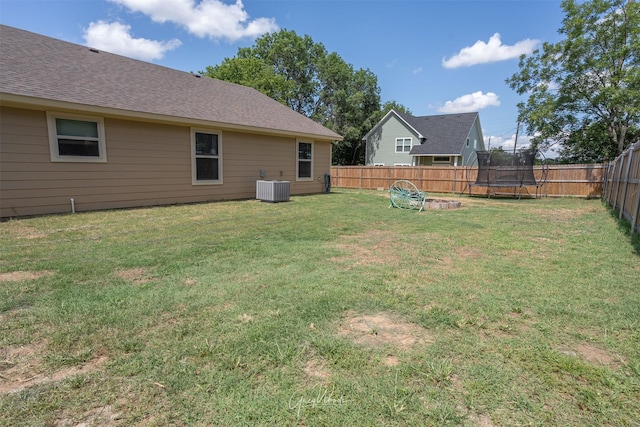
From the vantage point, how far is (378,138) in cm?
2703

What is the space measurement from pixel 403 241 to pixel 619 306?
8.55 feet

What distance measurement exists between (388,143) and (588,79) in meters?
13.5

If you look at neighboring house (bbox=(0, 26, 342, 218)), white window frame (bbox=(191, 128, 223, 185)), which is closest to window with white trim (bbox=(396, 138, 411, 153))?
neighboring house (bbox=(0, 26, 342, 218))

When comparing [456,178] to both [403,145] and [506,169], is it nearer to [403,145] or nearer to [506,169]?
[506,169]

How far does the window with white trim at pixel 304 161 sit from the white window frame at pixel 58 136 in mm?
6397

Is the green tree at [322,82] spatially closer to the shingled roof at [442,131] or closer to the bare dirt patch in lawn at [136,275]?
the shingled roof at [442,131]

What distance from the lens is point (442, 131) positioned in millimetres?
23922

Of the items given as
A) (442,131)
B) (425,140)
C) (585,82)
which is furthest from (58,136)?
(442,131)

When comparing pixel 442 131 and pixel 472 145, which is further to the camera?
pixel 472 145

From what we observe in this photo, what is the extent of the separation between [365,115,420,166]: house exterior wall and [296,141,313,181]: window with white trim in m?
14.5

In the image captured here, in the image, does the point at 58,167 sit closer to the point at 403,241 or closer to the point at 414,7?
the point at 403,241

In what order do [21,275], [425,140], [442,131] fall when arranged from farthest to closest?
[425,140]
[442,131]
[21,275]

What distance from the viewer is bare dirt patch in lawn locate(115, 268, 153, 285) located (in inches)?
119

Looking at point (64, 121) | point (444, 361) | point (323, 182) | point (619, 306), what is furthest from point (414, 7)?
point (444, 361)
